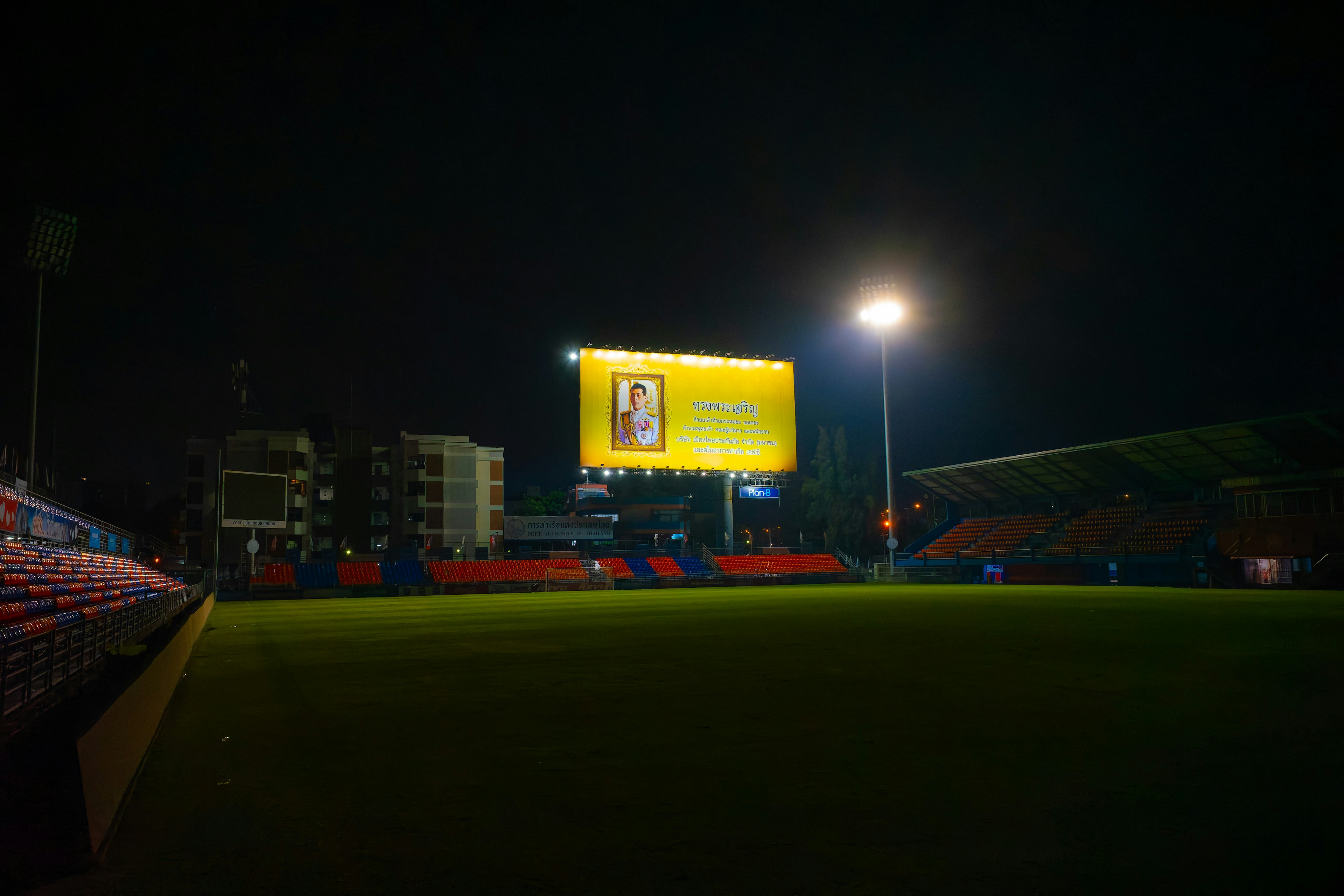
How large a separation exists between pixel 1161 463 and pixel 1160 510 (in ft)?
9.62

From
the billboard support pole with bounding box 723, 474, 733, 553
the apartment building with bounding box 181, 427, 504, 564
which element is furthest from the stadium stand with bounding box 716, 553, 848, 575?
the apartment building with bounding box 181, 427, 504, 564

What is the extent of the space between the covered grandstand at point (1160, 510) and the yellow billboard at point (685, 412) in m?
13.8

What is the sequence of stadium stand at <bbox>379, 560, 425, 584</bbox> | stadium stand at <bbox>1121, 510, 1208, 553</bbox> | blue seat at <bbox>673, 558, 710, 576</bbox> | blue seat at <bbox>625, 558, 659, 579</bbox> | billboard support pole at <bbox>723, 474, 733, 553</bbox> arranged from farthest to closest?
blue seat at <bbox>673, 558, 710, 576</bbox> < blue seat at <bbox>625, 558, 659, 579</bbox> < billboard support pole at <bbox>723, 474, 733, 553</bbox> < stadium stand at <bbox>379, 560, 425, 584</bbox> < stadium stand at <bbox>1121, 510, 1208, 553</bbox>

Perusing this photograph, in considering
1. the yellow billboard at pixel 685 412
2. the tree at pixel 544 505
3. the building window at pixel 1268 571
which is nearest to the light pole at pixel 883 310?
the yellow billboard at pixel 685 412

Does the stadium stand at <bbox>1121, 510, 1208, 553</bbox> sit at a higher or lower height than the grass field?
higher

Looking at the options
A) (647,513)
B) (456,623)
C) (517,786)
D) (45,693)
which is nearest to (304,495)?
(647,513)

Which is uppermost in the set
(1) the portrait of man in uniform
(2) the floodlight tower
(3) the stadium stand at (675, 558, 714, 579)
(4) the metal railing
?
(2) the floodlight tower

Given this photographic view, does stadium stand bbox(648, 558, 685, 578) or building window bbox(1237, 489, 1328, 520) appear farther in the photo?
stadium stand bbox(648, 558, 685, 578)

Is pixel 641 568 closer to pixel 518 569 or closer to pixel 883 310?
pixel 518 569

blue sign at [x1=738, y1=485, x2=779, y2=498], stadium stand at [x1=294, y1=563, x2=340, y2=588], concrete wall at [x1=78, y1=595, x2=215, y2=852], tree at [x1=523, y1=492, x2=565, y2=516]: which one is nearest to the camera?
concrete wall at [x1=78, y1=595, x2=215, y2=852]

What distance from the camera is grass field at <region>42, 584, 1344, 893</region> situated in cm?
368

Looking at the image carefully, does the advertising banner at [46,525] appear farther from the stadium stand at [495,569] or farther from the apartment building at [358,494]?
the apartment building at [358,494]

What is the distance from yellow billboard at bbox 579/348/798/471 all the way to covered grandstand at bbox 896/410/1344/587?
1380 centimetres

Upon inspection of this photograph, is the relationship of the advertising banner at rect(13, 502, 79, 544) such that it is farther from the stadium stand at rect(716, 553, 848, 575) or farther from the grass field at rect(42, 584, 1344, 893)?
the stadium stand at rect(716, 553, 848, 575)
